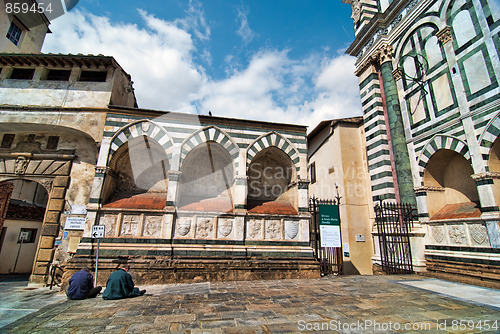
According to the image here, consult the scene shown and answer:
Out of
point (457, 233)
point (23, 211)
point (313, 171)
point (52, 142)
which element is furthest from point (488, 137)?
point (23, 211)

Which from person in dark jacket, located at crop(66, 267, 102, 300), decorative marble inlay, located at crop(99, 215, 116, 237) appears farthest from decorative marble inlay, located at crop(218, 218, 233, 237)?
person in dark jacket, located at crop(66, 267, 102, 300)

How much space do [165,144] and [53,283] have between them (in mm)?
6351

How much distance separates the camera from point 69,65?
1041 centimetres

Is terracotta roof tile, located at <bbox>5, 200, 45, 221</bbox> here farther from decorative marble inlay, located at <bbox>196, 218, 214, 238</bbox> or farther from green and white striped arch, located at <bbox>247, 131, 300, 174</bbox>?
green and white striped arch, located at <bbox>247, 131, 300, 174</bbox>

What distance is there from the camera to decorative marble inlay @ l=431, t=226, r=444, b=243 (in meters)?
8.95

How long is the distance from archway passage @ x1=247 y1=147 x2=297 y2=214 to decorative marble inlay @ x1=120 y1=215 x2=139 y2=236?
4.25 metres

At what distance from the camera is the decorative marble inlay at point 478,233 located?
764cm

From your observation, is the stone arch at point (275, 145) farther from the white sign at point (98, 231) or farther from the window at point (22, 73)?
the window at point (22, 73)

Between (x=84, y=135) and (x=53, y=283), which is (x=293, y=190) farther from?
(x=53, y=283)

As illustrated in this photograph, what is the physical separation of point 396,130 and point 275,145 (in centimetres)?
545

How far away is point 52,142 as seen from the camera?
33.8 feet

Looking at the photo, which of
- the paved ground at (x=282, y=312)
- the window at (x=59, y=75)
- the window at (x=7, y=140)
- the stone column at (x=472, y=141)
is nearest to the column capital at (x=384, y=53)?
the stone column at (x=472, y=141)

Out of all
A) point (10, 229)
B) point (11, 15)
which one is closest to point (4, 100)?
point (10, 229)

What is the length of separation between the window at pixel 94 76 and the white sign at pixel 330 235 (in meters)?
10.9
